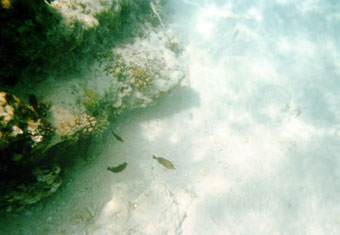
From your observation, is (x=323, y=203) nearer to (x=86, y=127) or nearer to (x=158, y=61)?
(x=158, y=61)

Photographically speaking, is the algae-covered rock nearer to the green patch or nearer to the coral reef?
the coral reef

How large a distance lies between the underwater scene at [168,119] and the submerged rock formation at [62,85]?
0.02 m

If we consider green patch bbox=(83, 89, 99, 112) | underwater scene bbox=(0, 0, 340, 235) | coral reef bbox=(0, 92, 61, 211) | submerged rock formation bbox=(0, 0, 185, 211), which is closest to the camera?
coral reef bbox=(0, 92, 61, 211)

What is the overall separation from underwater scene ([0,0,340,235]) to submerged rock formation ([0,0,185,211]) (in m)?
0.02

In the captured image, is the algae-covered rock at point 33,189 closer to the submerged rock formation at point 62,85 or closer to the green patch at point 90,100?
the submerged rock formation at point 62,85

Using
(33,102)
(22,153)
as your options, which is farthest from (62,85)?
(22,153)

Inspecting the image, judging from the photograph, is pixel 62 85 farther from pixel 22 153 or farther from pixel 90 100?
pixel 22 153

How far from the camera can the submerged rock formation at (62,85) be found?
247cm

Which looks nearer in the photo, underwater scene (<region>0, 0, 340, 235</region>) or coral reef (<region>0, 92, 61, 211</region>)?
coral reef (<region>0, 92, 61, 211</region>)

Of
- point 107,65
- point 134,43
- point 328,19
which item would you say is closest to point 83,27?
point 107,65

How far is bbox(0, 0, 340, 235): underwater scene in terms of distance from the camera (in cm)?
295

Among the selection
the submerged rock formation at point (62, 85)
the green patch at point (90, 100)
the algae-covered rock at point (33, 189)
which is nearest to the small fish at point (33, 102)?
the submerged rock formation at point (62, 85)

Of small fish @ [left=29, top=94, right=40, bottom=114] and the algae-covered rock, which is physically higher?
small fish @ [left=29, top=94, right=40, bottom=114]

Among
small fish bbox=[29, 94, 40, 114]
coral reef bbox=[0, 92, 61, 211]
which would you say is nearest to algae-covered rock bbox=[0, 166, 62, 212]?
coral reef bbox=[0, 92, 61, 211]
